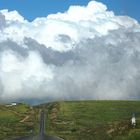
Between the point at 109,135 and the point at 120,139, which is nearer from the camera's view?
the point at 120,139

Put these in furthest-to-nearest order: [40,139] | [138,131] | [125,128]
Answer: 1. [40,139]
2. [125,128]
3. [138,131]

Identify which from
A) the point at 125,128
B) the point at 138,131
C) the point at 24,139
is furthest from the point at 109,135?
the point at 24,139

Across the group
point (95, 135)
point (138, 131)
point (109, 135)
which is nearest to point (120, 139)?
point (138, 131)

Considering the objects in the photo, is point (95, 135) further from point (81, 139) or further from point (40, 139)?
point (40, 139)

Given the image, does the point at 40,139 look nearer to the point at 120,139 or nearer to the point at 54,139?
the point at 54,139

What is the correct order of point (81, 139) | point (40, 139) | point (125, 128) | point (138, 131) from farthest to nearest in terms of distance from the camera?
point (81, 139), point (40, 139), point (125, 128), point (138, 131)

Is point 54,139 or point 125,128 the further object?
point 54,139

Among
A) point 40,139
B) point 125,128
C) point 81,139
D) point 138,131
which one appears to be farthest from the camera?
point 81,139

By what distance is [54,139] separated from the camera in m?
138

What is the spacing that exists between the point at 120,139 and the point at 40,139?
89.3 ft

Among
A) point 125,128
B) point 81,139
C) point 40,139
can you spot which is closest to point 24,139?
point 40,139

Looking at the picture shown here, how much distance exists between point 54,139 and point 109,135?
707 inches

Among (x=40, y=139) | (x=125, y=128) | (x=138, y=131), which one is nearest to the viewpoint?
(x=138, y=131)

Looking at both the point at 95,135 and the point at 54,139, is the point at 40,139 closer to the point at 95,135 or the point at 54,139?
the point at 54,139
